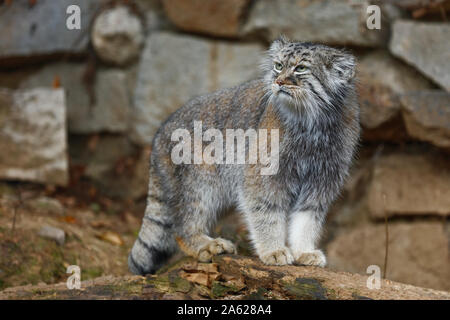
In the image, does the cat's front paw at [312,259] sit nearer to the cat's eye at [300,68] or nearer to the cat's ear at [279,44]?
the cat's eye at [300,68]

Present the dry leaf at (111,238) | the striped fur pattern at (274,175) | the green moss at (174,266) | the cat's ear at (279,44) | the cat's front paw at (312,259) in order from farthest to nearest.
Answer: the dry leaf at (111,238), the green moss at (174,266), the cat's ear at (279,44), the cat's front paw at (312,259), the striped fur pattern at (274,175)

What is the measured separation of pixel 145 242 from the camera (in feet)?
13.9

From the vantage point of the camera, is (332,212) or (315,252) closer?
(315,252)

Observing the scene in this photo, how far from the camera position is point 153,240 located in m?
4.24

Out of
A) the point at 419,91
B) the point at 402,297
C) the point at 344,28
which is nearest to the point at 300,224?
the point at 402,297

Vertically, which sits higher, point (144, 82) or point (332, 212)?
point (144, 82)

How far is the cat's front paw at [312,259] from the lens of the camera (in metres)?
3.79

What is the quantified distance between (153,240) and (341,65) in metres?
1.90

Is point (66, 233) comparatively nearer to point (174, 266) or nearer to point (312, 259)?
point (174, 266)

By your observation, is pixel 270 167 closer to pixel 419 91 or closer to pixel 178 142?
pixel 178 142

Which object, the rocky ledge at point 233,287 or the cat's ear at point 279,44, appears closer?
the rocky ledge at point 233,287

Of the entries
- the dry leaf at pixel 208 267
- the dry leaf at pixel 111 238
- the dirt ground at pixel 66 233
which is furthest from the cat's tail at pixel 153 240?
the dry leaf at pixel 111 238
